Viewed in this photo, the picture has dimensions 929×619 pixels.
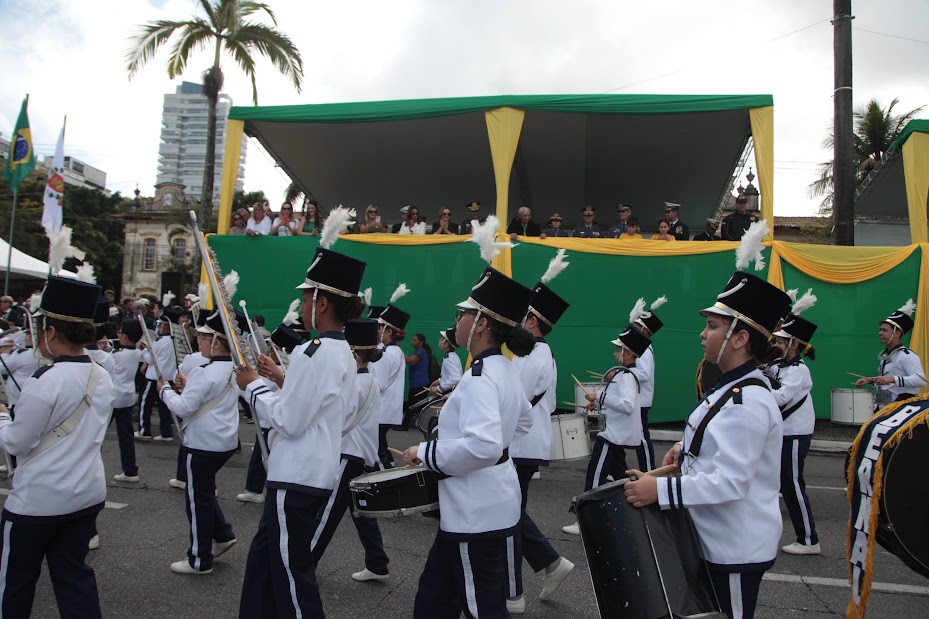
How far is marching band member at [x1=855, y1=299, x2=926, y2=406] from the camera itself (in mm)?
7334

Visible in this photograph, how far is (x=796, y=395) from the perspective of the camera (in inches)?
237

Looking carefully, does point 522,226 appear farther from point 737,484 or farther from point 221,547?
point 737,484

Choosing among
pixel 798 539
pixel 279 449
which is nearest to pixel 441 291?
pixel 798 539

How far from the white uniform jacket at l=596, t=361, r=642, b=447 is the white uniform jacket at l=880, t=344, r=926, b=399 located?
11.0 ft

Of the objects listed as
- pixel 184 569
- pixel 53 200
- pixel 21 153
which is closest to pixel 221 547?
pixel 184 569

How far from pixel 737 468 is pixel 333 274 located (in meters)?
2.03

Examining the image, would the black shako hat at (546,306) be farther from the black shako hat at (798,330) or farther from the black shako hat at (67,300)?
the black shako hat at (67,300)

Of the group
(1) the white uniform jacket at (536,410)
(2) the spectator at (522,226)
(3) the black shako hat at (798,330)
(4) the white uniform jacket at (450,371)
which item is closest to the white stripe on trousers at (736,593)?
(1) the white uniform jacket at (536,410)

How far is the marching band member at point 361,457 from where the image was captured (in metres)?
3.95

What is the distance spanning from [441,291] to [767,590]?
8228mm

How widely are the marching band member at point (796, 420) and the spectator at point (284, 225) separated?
1017 centimetres

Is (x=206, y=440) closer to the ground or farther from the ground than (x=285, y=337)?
closer to the ground

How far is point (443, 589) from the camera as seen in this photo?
2.95 metres

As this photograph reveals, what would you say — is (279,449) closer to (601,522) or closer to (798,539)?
(601,522)
